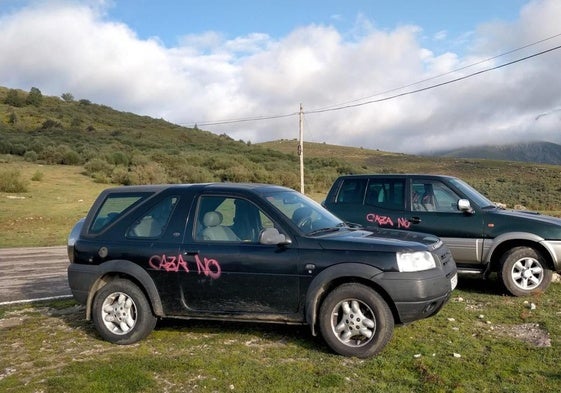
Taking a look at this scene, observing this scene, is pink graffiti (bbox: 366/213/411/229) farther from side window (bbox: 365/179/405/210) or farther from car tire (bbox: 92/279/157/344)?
car tire (bbox: 92/279/157/344)

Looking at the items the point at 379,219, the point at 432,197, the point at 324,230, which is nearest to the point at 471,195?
the point at 432,197

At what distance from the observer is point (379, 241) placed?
5359mm

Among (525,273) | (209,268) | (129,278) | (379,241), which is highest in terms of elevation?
(379,241)

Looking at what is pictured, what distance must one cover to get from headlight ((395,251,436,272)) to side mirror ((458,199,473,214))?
2.90 m

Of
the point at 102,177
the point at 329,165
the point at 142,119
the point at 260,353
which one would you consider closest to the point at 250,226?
the point at 260,353

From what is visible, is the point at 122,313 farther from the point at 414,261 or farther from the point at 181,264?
the point at 414,261

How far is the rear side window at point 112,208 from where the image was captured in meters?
6.15

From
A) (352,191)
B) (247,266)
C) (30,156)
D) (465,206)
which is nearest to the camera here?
(247,266)

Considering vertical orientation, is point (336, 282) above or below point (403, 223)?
below

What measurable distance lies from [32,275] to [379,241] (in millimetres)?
7811

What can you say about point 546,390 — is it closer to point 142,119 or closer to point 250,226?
point 250,226

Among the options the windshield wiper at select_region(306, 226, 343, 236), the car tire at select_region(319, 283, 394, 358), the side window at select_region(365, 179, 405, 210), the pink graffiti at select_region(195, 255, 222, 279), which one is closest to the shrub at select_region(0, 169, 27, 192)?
the side window at select_region(365, 179, 405, 210)

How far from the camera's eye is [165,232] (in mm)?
5871

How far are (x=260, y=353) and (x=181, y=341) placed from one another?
997 mm
